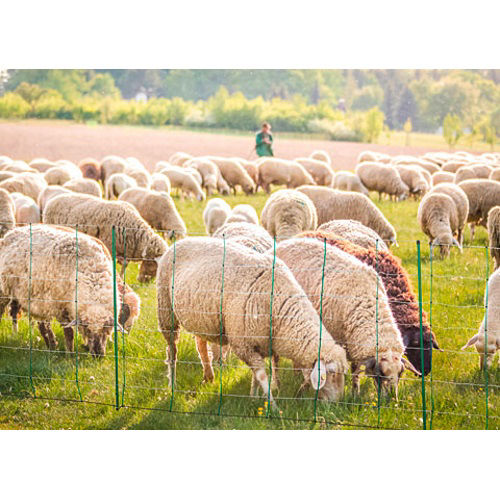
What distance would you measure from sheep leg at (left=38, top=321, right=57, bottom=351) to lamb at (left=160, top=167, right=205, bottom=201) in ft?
33.8

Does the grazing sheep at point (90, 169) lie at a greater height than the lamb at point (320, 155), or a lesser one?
lesser

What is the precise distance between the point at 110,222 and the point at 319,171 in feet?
37.8

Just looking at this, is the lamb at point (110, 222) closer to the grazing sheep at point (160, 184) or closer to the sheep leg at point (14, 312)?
the sheep leg at point (14, 312)

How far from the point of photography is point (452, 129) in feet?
71.5

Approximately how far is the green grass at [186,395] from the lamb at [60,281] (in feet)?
1.18

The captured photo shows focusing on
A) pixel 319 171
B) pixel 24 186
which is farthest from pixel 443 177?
pixel 24 186

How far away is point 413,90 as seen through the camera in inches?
869

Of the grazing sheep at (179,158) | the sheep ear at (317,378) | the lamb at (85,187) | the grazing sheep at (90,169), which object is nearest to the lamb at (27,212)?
the lamb at (85,187)

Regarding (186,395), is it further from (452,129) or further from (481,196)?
(452,129)

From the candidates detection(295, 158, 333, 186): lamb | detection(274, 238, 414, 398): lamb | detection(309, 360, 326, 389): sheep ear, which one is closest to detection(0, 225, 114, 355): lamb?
detection(274, 238, 414, 398): lamb

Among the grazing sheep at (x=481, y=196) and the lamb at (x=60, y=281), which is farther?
the grazing sheep at (x=481, y=196)

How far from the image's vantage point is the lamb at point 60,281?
224 inches

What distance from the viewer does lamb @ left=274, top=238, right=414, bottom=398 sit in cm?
481

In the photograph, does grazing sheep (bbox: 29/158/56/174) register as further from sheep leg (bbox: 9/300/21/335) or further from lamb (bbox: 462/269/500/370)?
lamb (bbox: 462/269/500/370)
